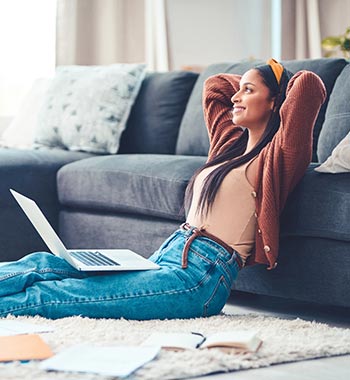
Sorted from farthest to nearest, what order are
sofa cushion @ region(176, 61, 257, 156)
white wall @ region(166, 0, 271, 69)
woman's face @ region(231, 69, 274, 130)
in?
white wall @ region(166, 0, 271, 69)
sofa cushion @ region(176, 61, 257, 156)
woman's face @ region(231, 69, 274, 130)

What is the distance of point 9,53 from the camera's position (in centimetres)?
456

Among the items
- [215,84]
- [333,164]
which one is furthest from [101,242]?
[333,164]

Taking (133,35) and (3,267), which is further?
(133,35)

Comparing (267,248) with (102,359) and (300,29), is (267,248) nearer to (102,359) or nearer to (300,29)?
(102,359)

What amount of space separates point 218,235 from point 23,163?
1178mm

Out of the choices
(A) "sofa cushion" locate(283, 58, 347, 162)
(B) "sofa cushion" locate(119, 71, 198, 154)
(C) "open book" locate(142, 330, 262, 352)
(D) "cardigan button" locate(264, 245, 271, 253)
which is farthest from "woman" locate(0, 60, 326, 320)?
(B) "sofa cushion" locate(119, 71, 198, 154)

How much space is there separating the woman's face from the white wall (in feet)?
9.08

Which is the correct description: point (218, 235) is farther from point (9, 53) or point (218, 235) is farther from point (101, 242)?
point (9, 53)

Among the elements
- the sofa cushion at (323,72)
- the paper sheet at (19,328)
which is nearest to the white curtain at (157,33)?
the sofa cushion at (323,72)

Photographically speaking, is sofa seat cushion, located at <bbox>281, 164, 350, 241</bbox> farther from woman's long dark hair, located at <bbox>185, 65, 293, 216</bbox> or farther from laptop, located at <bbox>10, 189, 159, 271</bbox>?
laptop, located at <bbox>10, 189, 159, 271</bbox>

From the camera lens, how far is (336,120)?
8.77 feet

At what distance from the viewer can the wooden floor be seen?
172cm


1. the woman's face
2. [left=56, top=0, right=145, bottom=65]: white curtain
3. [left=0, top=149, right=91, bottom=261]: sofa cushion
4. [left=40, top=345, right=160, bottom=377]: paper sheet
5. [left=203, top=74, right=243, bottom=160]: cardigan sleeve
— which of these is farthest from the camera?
[left=56, top=0, right=145, bottom=65]: white curtain

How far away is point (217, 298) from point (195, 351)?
0.43 meters
